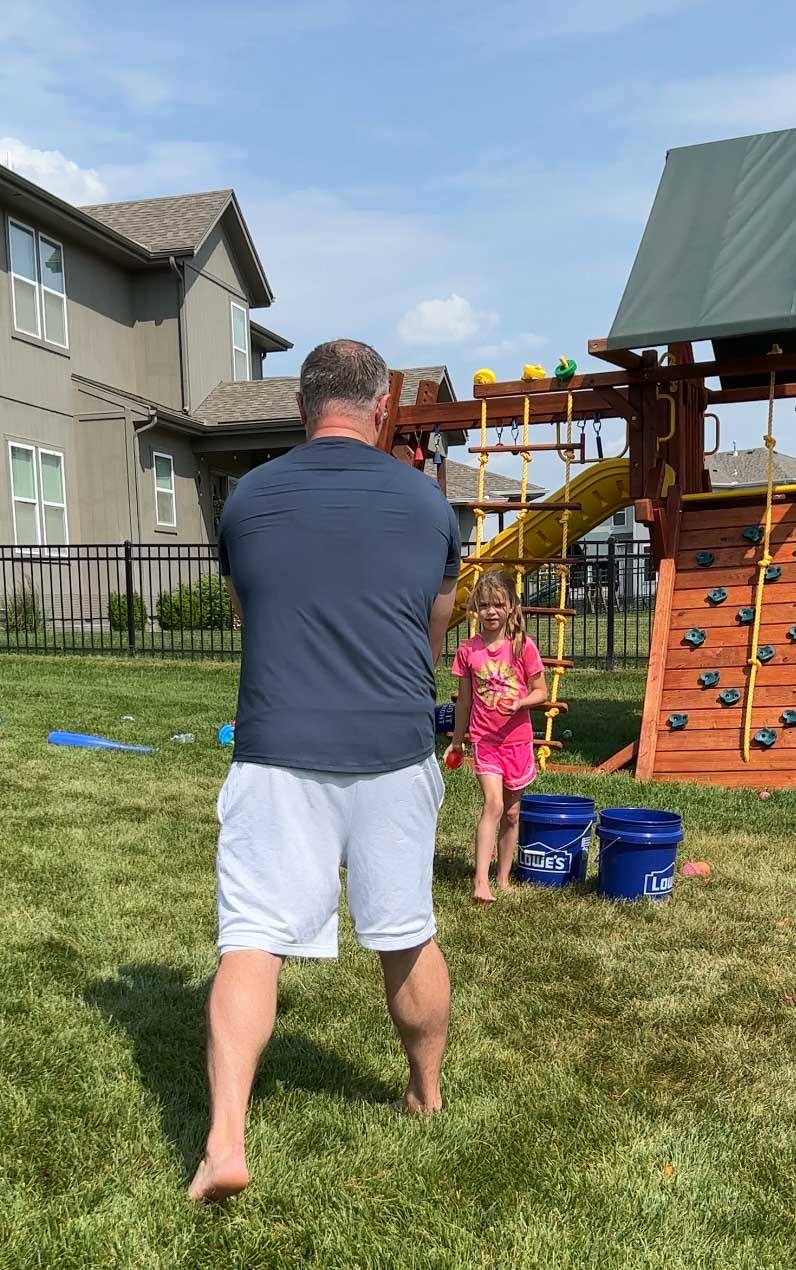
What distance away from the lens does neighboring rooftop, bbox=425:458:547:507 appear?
36.7 m

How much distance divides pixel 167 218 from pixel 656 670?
19.1 meters

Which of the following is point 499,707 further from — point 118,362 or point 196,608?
point 118,362

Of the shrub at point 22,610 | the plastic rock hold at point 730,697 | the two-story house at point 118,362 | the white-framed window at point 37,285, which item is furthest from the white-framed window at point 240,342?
the plastic rock hold at point 730,697

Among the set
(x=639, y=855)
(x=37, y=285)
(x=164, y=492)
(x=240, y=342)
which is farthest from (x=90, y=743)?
(x=240, y=342)

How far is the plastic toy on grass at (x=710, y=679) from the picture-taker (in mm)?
7953

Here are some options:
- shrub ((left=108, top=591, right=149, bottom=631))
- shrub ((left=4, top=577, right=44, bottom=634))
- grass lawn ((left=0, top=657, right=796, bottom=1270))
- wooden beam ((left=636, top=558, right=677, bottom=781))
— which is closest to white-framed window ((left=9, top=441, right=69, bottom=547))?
shrub ((left=4, top=577, right=44, bottom=634))

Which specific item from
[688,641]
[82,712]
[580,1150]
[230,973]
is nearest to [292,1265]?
[230,973]

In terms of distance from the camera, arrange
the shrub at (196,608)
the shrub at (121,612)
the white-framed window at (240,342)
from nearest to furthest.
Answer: the shrub at (121,612), the shrub at (196,608), the white-framed window at (240,342)

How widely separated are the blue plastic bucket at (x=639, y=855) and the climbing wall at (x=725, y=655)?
9.10 feet

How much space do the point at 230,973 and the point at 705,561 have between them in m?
6.70

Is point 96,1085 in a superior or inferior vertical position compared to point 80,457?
inferior

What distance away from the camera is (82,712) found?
10531 millimetres

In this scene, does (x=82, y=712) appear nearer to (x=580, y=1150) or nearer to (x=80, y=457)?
(x=580, y=1150)

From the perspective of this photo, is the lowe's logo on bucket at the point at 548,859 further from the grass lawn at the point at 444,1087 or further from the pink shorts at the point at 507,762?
the pink shorts at the point at 507,762
